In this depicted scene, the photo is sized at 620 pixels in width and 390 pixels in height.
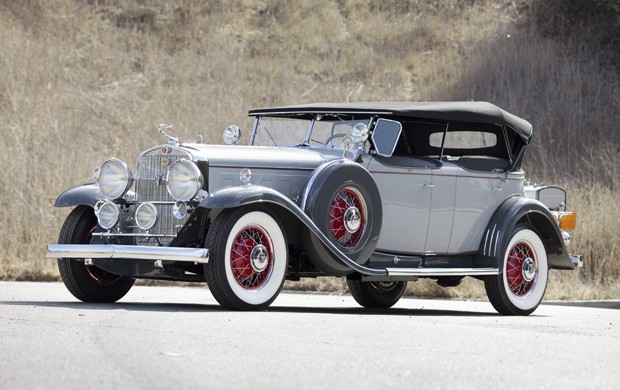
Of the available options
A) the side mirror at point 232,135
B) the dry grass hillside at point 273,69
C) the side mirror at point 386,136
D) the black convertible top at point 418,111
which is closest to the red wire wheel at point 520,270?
the black convertible top at point 418,111

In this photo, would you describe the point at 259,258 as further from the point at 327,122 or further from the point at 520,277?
the point at 520,277

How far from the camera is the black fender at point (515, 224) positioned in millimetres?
12328

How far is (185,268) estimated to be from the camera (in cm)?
1052

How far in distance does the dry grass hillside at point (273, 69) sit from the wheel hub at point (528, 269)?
30.9ft

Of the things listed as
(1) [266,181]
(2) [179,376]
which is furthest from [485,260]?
(2) [179,376]

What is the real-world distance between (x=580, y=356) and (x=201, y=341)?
8.23 feet

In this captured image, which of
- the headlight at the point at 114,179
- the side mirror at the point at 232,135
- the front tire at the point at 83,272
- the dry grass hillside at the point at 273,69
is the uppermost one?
the dry grass hillside at the point at 273,69

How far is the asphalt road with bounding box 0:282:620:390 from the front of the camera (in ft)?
20.0

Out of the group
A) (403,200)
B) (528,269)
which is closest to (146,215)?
(403,200)

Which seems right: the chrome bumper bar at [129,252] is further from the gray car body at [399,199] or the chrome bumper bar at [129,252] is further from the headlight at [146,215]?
the headlight at [146,215]

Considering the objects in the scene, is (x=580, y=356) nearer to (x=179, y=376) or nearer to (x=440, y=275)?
(x=179, y=376)

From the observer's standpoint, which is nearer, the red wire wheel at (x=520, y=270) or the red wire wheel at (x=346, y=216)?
the red wire wheel at (x=346, y=216)

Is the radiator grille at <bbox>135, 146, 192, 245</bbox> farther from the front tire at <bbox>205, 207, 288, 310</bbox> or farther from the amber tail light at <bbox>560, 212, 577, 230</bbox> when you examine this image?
the amber tail light at <bbox>560, 212, 577, 230</bbox>

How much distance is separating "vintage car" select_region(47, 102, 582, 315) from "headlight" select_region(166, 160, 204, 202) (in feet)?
0.04
